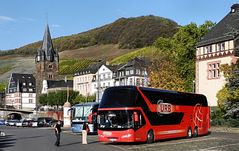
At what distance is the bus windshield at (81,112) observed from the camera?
44.8m

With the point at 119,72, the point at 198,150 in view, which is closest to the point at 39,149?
the point at 198,150

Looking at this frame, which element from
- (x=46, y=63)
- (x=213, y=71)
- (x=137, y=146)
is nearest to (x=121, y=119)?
(x=137, y=146)

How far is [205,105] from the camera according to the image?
3969 cm

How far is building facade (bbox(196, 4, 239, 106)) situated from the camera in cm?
6392

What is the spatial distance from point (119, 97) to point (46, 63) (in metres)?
153

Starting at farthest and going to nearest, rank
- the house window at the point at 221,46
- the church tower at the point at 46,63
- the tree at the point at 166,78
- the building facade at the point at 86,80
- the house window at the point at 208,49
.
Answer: the church tower at the point at 46,63 → the building facade at the point at 86,80 → the tree at the point at 166,78 → the house window at the point at 208,49 → the house window at the point at 221,46

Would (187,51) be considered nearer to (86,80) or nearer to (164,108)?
(164,108)

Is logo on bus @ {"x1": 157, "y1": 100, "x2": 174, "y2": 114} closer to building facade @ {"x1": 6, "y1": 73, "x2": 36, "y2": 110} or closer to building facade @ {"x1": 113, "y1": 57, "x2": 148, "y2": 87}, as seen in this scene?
building facade @ {"x1": 113, "y1": 57, "x2": 148, "y2": 87}

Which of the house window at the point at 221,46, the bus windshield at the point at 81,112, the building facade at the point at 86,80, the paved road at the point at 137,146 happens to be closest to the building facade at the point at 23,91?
the building facade at the point at 86,80

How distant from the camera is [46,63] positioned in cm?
17975

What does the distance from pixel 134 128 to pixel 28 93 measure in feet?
528

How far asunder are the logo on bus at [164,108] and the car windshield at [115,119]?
128 inches

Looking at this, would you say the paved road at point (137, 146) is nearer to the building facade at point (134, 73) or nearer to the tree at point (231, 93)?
the tree at point (231, 93)

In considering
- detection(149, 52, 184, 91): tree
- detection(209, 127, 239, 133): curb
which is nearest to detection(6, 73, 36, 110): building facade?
detection(149, 52, 184, 91): tree
